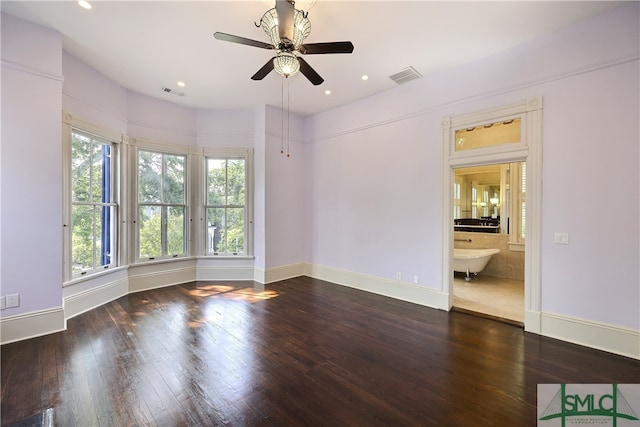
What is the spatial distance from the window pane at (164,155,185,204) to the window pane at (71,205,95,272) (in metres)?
1.29

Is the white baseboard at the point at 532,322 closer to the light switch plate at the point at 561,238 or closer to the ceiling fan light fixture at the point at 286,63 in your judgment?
the light switch plate at the point at 561,238

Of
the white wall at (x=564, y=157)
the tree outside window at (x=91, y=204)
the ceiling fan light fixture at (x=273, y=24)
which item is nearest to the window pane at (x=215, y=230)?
the tree outside window at (x=91, y=204)

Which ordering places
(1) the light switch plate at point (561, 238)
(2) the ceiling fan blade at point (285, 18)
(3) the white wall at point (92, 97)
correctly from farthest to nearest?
(3) the white wall at point (92, 97) → (1) the light switch plate at point (561, 238) → (2) the ceiling fan blade at point (285, 18)

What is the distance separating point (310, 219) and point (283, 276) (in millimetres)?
1299

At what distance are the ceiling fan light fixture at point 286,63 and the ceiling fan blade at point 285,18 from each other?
0.50ft

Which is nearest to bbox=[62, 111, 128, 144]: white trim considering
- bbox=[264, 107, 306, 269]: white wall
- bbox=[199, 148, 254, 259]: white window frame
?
bbox=[199, 148, 254, 259]: white window frame

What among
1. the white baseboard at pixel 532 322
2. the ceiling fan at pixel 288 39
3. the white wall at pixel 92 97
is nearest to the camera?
the ceiling fan at pixel 288 39

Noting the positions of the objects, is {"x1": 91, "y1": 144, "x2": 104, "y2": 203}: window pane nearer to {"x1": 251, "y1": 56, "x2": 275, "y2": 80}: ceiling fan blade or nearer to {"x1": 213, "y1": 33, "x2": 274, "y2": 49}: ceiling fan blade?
{"x1": 251, "y1": 56, "x2": 275, "y2": 80}: ceiling fan blade

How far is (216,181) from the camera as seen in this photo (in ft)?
18.5

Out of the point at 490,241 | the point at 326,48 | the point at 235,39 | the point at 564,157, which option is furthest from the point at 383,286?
the point at 235,39

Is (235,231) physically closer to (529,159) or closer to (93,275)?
(93,275)

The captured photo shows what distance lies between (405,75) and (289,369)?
4.05m

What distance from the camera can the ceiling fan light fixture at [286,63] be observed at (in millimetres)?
2458

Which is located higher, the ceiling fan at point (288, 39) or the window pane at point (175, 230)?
the ceiling fan at point (288, 39)
